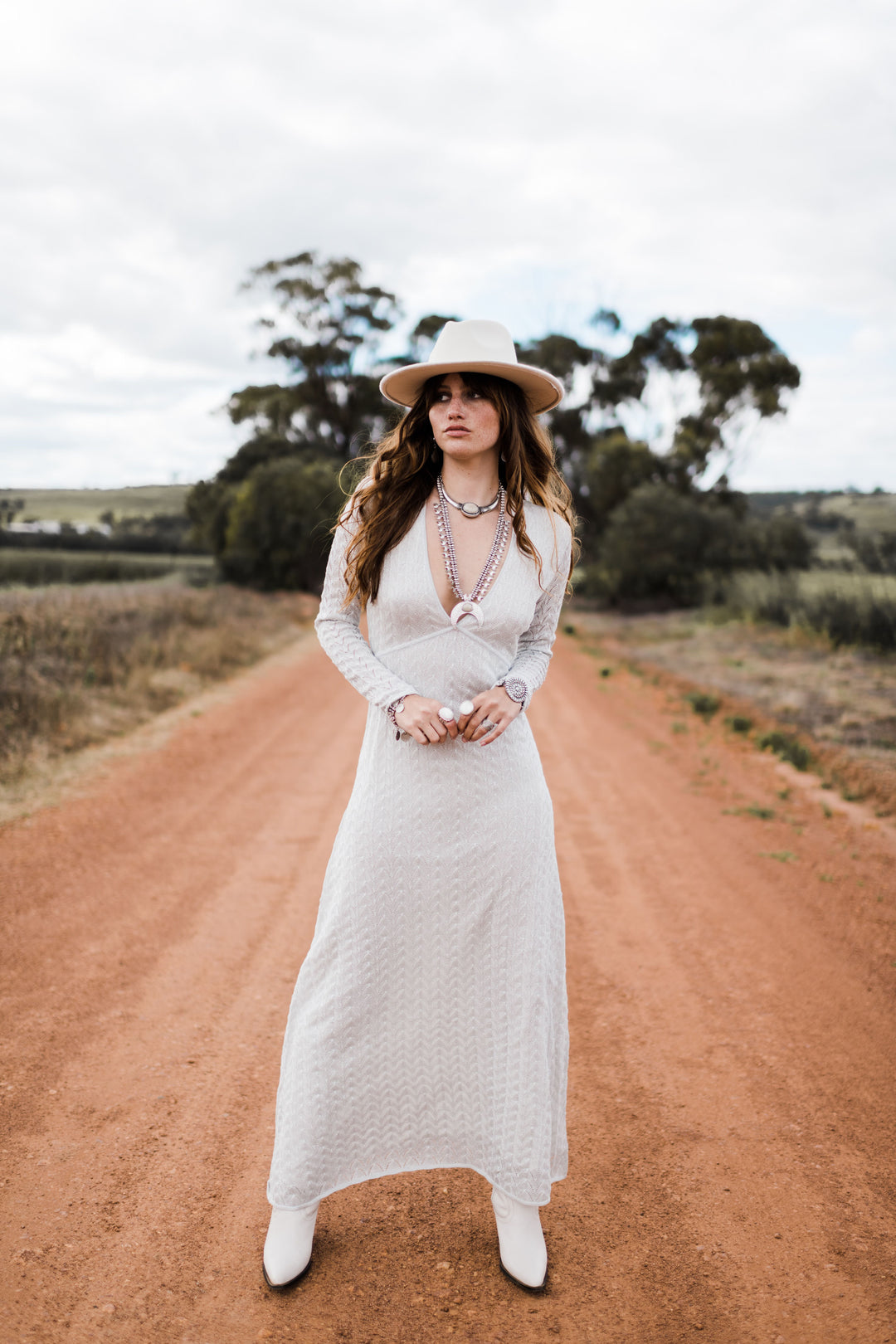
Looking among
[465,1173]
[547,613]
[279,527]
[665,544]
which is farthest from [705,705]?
[279,527]

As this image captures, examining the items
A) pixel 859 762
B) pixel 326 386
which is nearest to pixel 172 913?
pixel 859 762

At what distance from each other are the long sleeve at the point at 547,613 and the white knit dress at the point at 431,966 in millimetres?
155

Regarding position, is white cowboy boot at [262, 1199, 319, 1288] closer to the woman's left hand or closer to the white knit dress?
the white knit dress

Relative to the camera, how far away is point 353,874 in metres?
1.99

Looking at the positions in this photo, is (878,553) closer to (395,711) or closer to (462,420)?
(462,420)

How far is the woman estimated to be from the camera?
1967 millimetres

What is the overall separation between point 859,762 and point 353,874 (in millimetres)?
6365

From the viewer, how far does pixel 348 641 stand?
6.89ft

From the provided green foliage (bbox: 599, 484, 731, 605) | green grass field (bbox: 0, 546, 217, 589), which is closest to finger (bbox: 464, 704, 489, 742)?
green grass field (bbox: 0, 546, 217, 589)

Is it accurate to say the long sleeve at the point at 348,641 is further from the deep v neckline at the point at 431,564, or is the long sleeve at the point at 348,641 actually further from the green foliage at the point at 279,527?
the green foliage at the point at 279,527

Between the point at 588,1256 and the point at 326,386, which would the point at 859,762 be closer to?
the point at 588,1256

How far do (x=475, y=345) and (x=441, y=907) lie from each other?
51.1 inches

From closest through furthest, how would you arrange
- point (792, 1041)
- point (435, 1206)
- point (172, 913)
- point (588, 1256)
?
point (588, 1256) < point (435, 1206) < point (792, 1041) < point (172, 913)

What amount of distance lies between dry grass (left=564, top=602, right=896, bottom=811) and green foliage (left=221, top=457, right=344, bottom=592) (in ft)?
34.9
